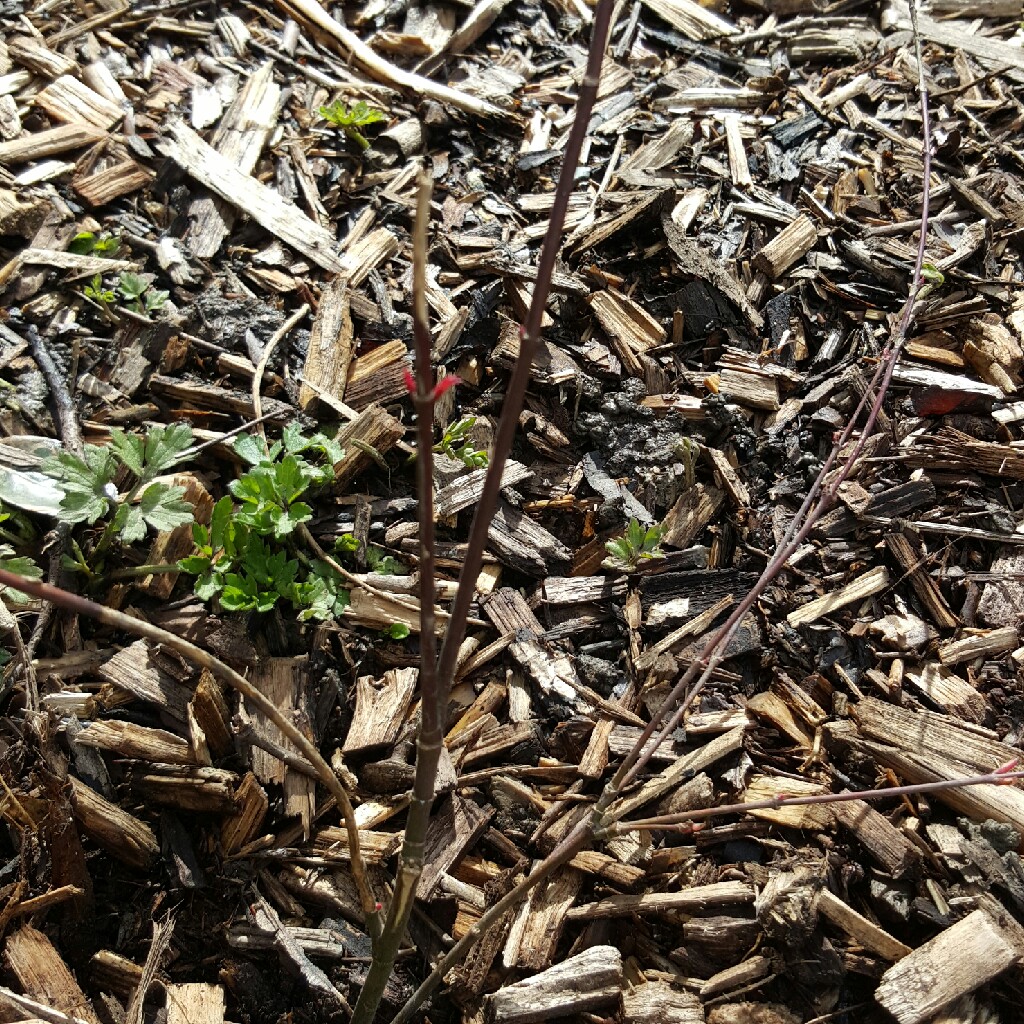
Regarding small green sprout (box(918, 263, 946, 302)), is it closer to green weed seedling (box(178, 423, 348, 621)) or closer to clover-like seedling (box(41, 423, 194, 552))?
green weed seedling (box(178, 423, 348, 621))

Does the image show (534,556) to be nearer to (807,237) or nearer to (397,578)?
(397,578)

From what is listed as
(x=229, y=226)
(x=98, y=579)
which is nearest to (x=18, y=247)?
(x=229, y=226)

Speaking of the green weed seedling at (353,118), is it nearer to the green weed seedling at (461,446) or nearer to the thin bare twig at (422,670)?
the green weed seedling at (461,446)

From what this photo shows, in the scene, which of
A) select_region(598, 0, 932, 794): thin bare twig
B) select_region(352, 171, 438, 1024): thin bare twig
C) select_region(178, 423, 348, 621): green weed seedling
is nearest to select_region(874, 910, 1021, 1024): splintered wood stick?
select_region(598, 0, 932, 794): thin bare twig

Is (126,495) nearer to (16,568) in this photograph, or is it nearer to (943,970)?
(16,568)

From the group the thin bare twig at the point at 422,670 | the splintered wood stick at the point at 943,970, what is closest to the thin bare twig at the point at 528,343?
the thin bare twig at the point at 422,670
